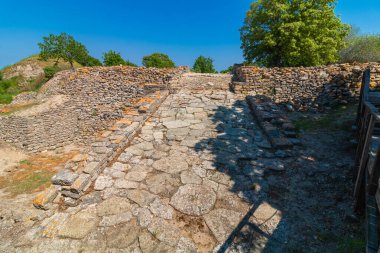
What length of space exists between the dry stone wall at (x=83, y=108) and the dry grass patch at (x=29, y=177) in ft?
8.43

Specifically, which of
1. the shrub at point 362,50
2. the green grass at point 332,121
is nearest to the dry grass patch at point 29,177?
the green grass at point 332,121

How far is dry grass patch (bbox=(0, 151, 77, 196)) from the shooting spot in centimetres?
425

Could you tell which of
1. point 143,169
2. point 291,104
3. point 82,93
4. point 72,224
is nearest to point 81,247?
point 72,224

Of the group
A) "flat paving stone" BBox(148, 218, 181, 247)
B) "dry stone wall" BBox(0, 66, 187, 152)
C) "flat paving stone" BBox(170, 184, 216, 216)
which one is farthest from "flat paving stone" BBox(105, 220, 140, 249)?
"dry stone wall" BBox(0, 66, 187, 152)

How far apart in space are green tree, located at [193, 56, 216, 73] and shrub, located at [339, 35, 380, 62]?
17.0 meters

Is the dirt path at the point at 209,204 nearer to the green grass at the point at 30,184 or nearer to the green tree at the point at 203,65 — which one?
the green grass at the point at 30,184

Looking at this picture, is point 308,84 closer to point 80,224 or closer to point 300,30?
point 300,30

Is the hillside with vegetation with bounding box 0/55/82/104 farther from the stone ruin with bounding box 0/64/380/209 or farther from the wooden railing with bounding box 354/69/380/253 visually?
the wooden railing with bounding box 354/69/380/253

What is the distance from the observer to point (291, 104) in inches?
286

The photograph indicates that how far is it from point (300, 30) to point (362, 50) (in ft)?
18.6

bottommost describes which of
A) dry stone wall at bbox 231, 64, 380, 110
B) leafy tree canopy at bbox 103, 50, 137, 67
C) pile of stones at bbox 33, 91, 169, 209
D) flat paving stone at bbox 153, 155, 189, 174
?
flat paving stone at bbox 153, 155, 189, 174

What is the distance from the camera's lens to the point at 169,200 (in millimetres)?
2727

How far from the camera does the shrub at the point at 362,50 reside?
42.9ft

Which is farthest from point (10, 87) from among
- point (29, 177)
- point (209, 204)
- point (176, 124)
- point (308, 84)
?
point (308, 84)
